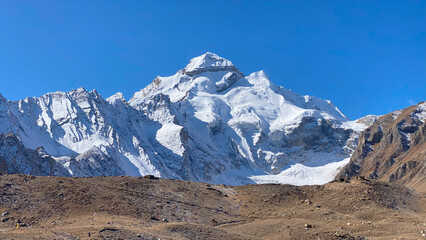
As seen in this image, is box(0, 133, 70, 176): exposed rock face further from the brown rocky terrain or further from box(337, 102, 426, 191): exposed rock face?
the brown rocky terrain

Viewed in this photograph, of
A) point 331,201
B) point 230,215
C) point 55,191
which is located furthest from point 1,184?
point 331,201

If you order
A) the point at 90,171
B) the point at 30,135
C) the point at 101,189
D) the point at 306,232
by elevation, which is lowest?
the point at 306,232

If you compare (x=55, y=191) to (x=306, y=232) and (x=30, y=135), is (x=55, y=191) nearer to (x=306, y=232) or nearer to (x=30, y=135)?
(x=306, y=232)

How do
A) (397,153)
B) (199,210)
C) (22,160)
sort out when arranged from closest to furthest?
1. (199,210)
2. (22,160)
3. (397,153)

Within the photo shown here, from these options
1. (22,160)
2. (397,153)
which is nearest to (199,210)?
(22,160)

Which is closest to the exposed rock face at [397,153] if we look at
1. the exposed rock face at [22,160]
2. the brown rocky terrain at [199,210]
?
the brown rocky terrain at [199,210]

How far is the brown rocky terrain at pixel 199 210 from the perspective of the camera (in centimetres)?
3956

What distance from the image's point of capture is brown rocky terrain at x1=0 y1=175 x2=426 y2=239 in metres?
39.6

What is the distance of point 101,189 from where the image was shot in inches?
1971

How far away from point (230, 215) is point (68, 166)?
133859 millimetres

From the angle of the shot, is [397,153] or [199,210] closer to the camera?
[199,210]

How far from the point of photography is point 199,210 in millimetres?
49344

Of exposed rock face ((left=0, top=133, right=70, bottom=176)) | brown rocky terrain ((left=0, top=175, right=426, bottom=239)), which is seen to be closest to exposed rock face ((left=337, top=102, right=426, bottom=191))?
brown rocky terrain ((left=0, top=175, right=426, bottom=239))

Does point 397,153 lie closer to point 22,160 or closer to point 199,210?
point 22,160
